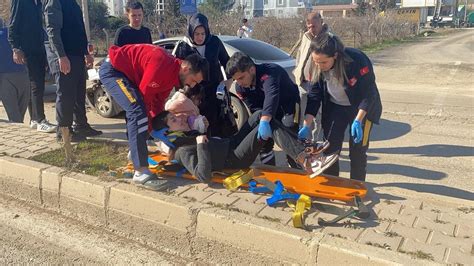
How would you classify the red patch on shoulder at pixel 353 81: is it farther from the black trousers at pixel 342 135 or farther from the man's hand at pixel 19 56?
→ the man's hand at pixel 19 56

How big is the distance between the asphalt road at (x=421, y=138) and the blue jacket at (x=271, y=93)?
0.96 meters

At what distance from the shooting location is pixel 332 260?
2920 mm

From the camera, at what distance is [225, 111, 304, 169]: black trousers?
13.1 ft

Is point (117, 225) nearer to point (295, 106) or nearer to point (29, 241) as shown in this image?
point (29, 241)

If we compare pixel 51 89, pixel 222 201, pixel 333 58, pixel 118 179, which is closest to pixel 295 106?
pixel 333 58

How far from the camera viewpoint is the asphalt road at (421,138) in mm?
4793

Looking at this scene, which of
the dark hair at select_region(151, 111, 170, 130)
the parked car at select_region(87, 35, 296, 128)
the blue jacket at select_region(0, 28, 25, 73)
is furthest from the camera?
the parked car at select_region(87, 35, 296, 128)

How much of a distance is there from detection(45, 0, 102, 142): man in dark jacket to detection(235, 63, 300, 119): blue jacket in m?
2.11

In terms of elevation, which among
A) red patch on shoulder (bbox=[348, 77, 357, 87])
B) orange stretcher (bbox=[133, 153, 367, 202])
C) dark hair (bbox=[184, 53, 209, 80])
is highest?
dark hair (bbox=[184, 53, 209, 80])

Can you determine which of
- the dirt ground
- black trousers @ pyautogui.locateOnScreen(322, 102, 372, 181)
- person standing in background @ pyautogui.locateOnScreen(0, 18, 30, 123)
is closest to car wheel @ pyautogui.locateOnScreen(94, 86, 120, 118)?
person standing in background @ pyautogui.locateOnScreen(0, 18, 30, 123)

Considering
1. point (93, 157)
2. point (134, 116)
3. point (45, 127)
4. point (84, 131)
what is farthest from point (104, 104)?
point (134, 116)

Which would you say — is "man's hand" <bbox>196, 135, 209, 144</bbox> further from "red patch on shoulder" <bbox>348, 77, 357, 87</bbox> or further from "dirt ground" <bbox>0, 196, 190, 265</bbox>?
"red patch on shoulder" <bbox>348, 77, 357, 87</bbox>

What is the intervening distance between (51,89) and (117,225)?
8533 millimetres

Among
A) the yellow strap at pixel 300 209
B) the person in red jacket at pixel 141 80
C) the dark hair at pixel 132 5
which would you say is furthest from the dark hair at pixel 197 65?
the dark hair at pixel 132 5
